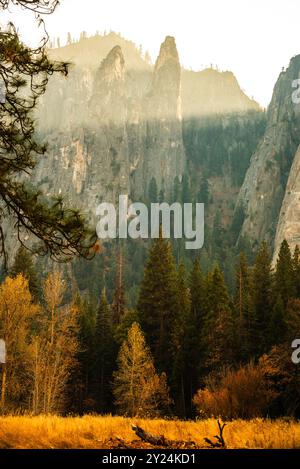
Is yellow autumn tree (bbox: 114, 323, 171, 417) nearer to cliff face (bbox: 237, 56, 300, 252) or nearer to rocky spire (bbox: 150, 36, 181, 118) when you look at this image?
cliff face (bbox: 237, 56, 300, 252)

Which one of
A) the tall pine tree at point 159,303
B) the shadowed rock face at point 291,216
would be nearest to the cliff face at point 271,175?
the shadowed rock face at point 291,216

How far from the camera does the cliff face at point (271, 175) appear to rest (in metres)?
134

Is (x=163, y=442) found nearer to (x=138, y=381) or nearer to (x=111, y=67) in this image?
(x=138, y=381)

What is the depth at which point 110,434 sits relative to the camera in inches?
392

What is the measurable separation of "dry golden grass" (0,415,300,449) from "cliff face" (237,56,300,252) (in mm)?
121006

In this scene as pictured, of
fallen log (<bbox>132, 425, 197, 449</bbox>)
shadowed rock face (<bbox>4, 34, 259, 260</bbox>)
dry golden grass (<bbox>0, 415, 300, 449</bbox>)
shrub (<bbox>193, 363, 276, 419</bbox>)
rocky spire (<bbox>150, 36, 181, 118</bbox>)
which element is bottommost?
shrub (<bbox>193, 363, 276, 419</bbox>)

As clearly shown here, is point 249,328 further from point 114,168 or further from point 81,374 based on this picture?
point 114,168

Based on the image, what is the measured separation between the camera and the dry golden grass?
867 cm

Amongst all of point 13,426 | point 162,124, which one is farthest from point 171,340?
point 162,124

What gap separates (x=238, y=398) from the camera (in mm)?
21281

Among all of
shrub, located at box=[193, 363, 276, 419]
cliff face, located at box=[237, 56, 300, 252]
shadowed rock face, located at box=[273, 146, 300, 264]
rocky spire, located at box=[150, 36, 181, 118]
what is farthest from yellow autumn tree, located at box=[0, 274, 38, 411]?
rocky spire, located at box=[150, 36, 181, 118]

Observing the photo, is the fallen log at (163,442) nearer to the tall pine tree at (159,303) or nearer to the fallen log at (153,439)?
the fallen log at (153,439)

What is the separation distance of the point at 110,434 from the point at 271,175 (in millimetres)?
132641

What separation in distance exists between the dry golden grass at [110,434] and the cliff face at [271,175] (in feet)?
397
